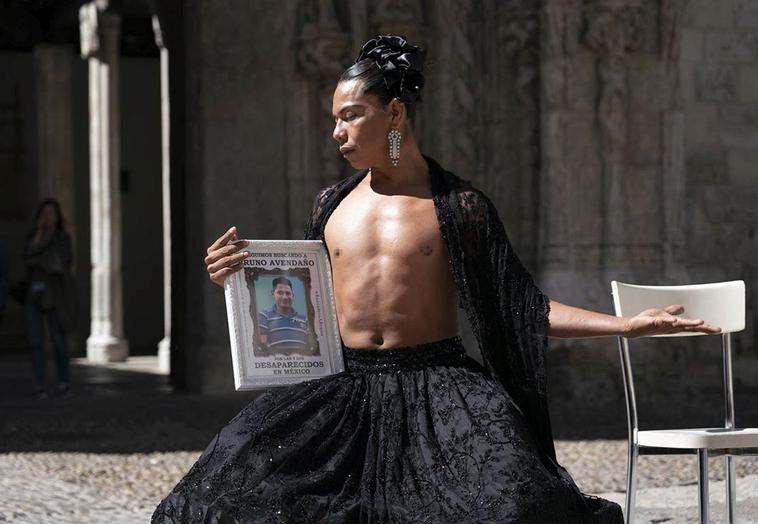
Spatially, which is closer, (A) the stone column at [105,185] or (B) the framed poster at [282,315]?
(B) the framed poster at [282,315]

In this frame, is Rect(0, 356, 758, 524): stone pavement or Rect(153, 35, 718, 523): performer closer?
Rect(153, 35, 718, 523): performer

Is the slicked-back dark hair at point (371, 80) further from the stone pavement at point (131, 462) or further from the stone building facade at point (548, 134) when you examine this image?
the stone building facade at point (548, 134)

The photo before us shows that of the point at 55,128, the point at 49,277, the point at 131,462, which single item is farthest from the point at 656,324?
the point at 55,128

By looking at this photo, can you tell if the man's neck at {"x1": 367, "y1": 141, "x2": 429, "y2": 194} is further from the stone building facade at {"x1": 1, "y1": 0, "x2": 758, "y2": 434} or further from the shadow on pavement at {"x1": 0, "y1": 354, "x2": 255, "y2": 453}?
the stone building facade at {"x1": 1, "y1": 0, "x2": 758, "y2": 434}

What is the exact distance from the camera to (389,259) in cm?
385

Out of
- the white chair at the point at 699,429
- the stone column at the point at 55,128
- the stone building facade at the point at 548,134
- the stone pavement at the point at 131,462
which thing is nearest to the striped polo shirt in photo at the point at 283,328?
the white chair at the point at 699,429

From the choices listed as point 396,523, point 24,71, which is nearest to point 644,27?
point 396,523

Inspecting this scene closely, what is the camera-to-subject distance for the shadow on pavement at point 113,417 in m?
8.38

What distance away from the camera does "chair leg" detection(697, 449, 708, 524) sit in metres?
Answer: 4.37

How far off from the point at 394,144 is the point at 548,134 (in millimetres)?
6405

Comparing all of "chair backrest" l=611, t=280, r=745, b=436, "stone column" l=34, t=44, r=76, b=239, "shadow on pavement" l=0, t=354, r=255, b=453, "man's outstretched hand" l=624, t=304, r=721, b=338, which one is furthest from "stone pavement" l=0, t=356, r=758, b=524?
"stone column" l=34, t=44, r=76, b=239

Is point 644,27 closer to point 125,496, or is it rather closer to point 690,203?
point 690,203

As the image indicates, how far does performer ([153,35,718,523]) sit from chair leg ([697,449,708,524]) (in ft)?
2.11

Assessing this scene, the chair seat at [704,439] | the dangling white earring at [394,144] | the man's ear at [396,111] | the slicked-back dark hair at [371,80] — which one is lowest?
the chair seat at [704,439]
